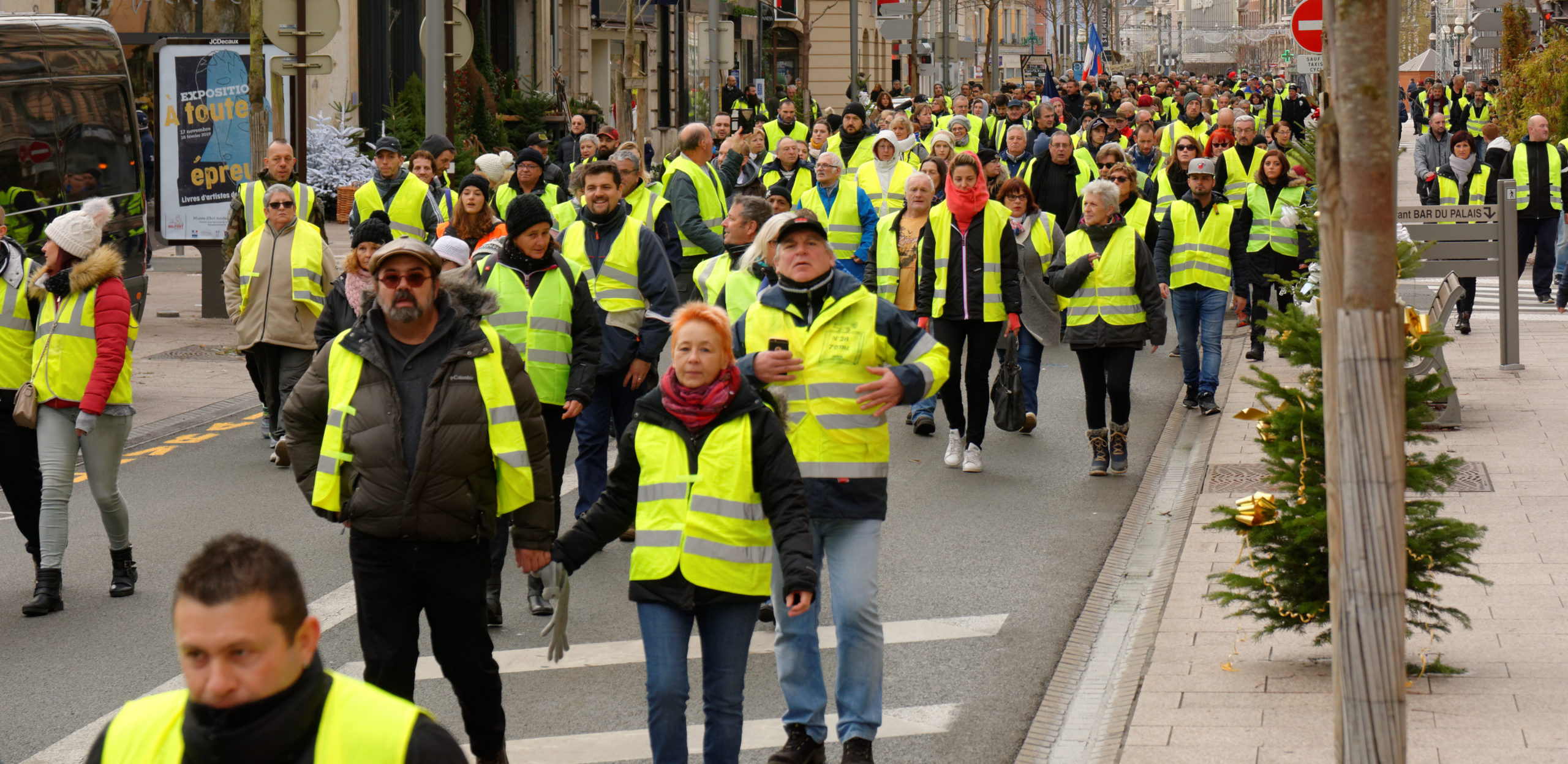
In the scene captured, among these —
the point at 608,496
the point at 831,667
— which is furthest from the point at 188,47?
the point at 608,496

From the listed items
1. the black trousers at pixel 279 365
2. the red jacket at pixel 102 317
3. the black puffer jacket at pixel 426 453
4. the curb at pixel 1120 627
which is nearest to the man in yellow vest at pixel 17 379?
the red jacket at pixel 102 317

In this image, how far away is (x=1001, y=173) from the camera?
1747 cm

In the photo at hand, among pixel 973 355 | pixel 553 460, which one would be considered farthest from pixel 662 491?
pixel 973 355

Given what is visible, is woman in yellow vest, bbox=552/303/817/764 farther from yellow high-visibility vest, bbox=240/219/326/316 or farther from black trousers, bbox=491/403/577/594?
→ yellow high-visibility vest, bbox=240/219/326/316

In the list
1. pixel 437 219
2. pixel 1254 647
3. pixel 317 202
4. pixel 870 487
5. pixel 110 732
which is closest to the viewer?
pixel 110 732

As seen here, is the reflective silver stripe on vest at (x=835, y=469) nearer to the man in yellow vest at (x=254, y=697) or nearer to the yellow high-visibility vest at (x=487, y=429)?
the yellow high-visibility vest at (x=487, y=429)

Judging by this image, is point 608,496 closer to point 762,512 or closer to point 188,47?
point 762,512

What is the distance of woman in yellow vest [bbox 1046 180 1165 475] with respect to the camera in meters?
11.0

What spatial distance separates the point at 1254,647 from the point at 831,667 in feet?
5.15

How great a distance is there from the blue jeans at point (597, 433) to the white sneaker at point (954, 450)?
3.02m

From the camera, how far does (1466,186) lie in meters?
19.1

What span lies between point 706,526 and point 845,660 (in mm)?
902

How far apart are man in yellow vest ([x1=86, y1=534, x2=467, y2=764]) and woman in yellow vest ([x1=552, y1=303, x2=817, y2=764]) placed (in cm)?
235

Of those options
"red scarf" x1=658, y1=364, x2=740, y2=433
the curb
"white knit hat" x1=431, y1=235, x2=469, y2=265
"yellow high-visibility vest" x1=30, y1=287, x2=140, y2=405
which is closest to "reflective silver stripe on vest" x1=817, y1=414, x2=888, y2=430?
"red scarf" x1=658, y1=364, x2=740, y2=433
